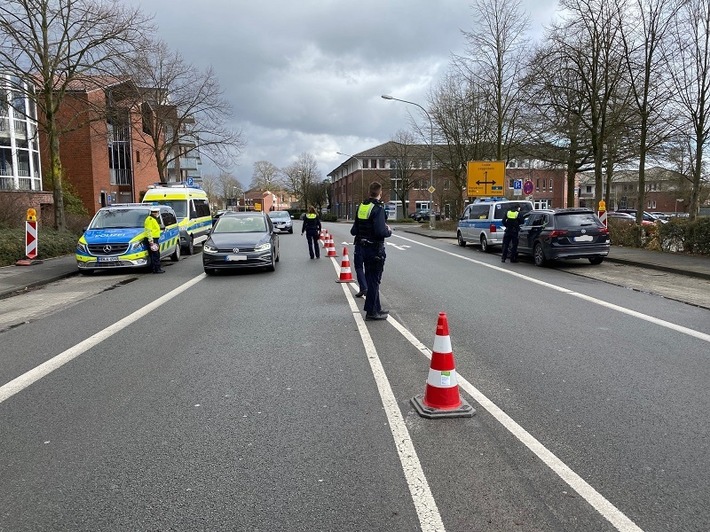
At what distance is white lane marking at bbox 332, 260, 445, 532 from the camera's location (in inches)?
113

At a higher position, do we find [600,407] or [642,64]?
[642,64]

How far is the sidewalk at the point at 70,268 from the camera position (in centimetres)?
1198

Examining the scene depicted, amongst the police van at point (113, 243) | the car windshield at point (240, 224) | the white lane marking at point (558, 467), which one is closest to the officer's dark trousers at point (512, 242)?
the car windshield at point (240, 224)

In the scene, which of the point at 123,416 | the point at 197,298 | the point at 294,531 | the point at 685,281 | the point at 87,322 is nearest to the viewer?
the point at 294,531

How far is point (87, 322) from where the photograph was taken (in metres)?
8.02

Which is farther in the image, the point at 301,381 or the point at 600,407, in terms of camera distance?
the point at 301,381

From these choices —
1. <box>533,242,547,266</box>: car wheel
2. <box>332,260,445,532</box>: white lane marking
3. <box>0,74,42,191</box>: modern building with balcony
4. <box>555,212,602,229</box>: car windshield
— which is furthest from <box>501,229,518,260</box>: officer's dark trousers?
<box>0,74,42,191</box>: modern building with balcony

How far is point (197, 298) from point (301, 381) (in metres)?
5.42

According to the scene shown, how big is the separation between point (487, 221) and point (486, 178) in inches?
404

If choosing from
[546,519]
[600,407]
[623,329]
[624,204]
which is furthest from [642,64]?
[624,204]

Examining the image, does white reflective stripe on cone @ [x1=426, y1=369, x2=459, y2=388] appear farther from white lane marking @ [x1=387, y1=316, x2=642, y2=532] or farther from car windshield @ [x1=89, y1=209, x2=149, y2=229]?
car windshield @ [x1=89, y1=209, x2=149, y2=229]

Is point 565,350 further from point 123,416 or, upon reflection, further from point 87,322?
point 87,322

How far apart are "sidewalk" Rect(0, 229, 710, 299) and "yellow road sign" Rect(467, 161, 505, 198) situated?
13153 mm

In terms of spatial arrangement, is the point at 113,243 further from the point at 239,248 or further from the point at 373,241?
the point at 373,241
